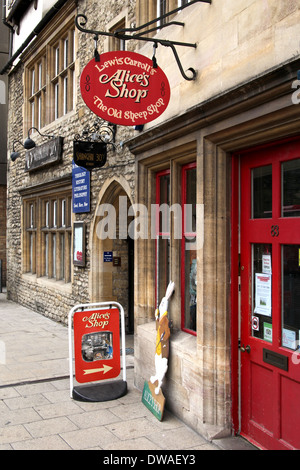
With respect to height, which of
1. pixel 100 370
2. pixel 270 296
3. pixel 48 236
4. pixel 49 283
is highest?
pixel 48 236

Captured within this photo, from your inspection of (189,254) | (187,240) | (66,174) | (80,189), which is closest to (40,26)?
(66,174)

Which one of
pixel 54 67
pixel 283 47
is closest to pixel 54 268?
pixel 54 67

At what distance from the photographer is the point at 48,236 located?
37.4ft

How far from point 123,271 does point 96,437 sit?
461cm

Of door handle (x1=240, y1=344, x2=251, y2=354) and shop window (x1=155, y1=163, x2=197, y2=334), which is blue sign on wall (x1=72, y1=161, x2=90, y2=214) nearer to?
shop window (x1=155, y1=163, x2=197, y2=334)

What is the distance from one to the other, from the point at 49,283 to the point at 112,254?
277 centimetres

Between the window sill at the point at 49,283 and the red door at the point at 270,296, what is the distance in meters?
5.96

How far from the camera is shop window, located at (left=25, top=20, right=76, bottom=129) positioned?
32.6ft

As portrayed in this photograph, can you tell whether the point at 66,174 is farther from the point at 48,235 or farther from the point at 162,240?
the point at 162,240

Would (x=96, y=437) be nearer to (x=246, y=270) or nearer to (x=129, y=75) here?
(x=246, y=270)

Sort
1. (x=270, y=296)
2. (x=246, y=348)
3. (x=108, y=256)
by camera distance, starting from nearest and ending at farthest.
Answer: (x=270, y=296) < (x=246, y=348) < (x=108, y=256)

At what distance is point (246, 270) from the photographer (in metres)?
4.07

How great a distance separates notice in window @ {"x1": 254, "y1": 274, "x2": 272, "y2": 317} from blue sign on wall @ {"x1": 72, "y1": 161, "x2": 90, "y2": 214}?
517 centimetres

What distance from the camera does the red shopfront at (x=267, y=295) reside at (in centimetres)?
356
